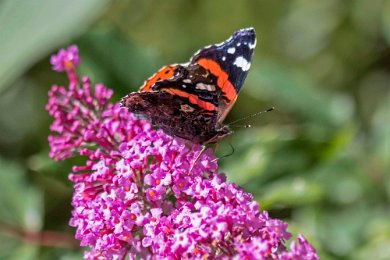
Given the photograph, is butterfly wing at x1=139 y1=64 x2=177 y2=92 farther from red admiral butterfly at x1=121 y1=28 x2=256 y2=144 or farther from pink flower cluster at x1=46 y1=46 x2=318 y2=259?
pink flower cluster at x1=46 y1=46 x2=318 y2=259

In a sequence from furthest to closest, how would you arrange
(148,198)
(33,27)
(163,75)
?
(33,27), (163,75), (148,198)

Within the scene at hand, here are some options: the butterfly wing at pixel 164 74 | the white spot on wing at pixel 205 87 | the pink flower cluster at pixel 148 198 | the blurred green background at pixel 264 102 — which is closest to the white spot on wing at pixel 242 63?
the white spot on wing at pixel 205 87

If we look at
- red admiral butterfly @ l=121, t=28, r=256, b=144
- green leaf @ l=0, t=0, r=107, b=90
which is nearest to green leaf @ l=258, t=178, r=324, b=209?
red admiral butterfly @ l=121, t=28, r=256, b=144

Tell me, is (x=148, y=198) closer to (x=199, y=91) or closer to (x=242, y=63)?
(x=199, y=91)

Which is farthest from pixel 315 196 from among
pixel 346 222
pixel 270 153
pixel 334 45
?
pixel 334 45

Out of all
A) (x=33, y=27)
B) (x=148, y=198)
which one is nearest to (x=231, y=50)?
(x=148, y=198)

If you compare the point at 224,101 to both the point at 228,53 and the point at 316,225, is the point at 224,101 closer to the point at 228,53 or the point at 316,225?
the point at 228,53

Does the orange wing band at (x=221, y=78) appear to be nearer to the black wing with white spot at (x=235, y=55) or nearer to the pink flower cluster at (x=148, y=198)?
the black wing with white spot at (x=235, y=55)
